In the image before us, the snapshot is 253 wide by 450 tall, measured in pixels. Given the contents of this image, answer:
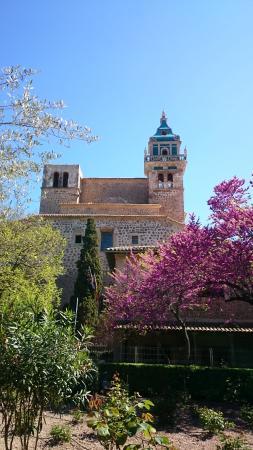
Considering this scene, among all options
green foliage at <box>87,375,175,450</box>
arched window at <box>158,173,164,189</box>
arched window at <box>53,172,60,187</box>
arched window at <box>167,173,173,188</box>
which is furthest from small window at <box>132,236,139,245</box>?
green foliage at <box>87,375,175,450</box>

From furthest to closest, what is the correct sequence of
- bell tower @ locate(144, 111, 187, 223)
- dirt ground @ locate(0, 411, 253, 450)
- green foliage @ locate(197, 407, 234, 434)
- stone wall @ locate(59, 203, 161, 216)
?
bell tower @ locate(144, 111, 187, 223)
stone wall @ locate(59, 203, 161, 216)
green foliage @ locate(197, 407, 234, 434)
dirt ground @ locate(0, 411, 253, 450)

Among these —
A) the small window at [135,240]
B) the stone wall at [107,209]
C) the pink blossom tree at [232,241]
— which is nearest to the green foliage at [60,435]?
the pink blossom tree at [232,241]

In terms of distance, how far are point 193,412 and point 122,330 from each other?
20.1 ft

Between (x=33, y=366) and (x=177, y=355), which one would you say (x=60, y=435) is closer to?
(x=33, y=366)

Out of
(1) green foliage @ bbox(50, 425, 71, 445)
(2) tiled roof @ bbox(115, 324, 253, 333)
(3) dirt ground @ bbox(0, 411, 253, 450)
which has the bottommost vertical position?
(3) dirt ground @ bbox(0, 411, 253, 450)

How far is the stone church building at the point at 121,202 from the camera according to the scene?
1374 inches

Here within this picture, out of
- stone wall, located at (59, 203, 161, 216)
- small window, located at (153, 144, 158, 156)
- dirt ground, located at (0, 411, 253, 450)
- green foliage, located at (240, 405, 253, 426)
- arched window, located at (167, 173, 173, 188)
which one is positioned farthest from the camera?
small window, located at (153, 144, 158, 156)

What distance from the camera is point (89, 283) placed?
28.2 m

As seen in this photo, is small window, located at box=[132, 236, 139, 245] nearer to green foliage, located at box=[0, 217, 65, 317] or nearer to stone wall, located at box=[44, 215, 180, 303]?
stone wall, located at box=[44, 215, 180, 303]

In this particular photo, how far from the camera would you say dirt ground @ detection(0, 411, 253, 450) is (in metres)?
8.46

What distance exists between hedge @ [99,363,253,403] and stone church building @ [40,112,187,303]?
15.6 metres

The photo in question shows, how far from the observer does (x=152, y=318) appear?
15242 mm

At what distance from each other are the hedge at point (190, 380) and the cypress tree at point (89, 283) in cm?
1002

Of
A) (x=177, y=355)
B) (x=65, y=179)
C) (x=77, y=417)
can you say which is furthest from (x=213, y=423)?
(x=65, y=179)
